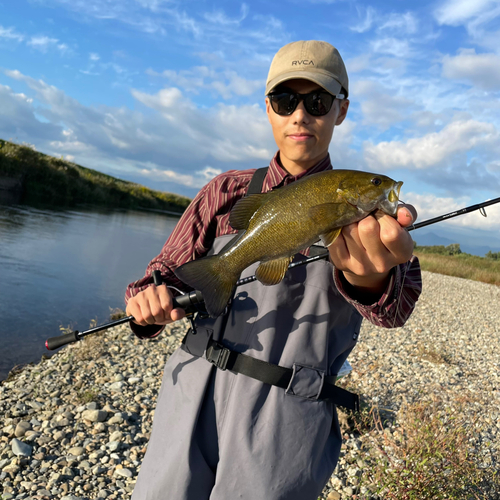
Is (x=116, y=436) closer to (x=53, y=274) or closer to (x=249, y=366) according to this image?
(x=249, y=366)

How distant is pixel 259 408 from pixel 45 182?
3127 cm

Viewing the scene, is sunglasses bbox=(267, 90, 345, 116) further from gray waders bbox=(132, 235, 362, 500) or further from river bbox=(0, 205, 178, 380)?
river bbox=(0, 205, 178, 380)

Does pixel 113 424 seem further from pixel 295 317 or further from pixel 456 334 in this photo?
pixel 456 334

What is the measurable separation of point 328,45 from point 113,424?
4674mm

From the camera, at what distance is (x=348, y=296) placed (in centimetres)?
195

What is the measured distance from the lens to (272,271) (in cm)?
191

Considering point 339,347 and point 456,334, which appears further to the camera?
point 456,334

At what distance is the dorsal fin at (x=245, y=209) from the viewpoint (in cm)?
197

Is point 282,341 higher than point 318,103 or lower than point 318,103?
lower

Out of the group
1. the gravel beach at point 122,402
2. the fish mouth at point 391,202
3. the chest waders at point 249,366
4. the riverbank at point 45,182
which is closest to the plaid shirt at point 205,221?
the chest waders at point 249,366

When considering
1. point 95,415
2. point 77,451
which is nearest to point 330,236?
point 77,451

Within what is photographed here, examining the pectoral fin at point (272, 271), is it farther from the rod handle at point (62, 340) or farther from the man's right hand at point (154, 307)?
the rod handle at point (62, 340)

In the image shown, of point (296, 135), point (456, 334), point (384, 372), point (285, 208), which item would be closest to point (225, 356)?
point (285, 208)

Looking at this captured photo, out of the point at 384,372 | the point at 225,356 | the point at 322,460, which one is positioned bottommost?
the point at 384,372
